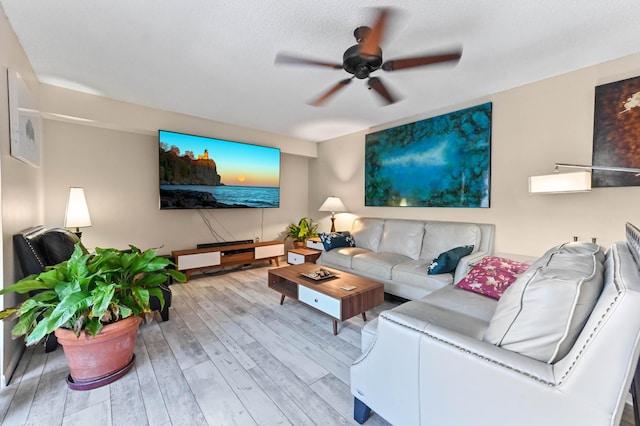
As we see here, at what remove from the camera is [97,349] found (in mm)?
1629

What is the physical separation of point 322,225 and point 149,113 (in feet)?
11.0

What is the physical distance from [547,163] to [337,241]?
2.61 m

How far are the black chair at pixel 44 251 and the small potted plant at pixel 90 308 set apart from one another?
37cm

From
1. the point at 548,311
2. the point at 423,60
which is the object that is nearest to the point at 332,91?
the point at 423,60

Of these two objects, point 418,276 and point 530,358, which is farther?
point 418,276

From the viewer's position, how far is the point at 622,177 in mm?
2225

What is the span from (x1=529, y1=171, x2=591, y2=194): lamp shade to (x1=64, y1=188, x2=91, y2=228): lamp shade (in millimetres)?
4675

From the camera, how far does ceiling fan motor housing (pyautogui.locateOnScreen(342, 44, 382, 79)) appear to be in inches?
68.1

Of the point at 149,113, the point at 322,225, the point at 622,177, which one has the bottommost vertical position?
the point at 322,225

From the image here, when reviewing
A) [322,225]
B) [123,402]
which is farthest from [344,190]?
[123,402]

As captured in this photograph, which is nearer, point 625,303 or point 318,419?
point 625,303

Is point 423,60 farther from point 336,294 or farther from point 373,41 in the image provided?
point 336,294

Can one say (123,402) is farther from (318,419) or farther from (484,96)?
(484,96)

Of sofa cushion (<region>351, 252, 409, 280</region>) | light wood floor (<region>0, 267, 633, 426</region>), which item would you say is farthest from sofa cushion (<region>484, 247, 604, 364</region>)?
sofa cushion (<region>351, 252, 409, 280</region>)
